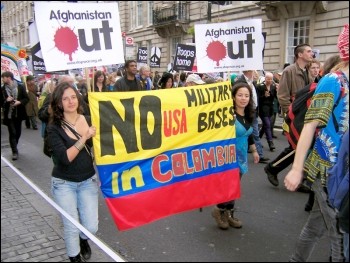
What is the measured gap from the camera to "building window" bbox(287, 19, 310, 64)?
64.3 ft

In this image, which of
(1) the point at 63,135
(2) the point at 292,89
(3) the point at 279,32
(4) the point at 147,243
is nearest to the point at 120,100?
(1) the point at 63,135


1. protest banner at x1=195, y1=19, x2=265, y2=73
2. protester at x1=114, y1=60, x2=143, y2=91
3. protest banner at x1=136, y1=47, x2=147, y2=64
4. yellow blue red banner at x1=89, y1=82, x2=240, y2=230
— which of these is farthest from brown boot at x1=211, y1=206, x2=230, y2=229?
protest banner at x1=136, y1=47, x2=147, y2=64

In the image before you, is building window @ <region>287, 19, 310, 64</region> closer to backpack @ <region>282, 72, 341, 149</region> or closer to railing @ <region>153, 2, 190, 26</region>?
railing @ <region>153, 2, 190, 26</region>

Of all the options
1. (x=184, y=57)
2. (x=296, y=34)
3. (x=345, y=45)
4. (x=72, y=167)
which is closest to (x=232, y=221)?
(x=72, y=167)

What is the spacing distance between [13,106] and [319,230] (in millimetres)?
7238

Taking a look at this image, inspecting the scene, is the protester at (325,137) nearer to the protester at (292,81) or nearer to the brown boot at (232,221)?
the brown boot at (232,221)

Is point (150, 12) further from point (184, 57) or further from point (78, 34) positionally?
point (78, 34)

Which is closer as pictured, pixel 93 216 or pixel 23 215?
pixel 93 216

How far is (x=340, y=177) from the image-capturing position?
2.29m

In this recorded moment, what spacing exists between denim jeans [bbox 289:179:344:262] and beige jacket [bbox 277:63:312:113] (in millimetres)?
3427

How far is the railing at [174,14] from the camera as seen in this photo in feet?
90.1

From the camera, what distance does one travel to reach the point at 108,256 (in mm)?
2510

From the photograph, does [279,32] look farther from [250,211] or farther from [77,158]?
[77,158]

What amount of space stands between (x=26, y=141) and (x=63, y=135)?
802 centimetres
